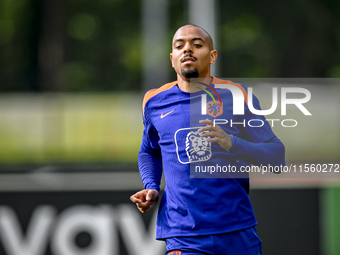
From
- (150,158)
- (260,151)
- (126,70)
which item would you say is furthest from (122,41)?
(260,151)

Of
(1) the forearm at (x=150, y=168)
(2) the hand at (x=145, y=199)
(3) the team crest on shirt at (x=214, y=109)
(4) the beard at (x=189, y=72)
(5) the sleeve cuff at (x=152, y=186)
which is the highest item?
(4) the beard at (x=189, y=72)

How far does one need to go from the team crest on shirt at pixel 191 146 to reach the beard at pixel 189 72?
0.74ft

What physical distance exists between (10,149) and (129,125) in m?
1.40

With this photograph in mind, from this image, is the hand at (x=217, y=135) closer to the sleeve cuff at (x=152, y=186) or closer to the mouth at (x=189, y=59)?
the mouth at (x=189, y=59)

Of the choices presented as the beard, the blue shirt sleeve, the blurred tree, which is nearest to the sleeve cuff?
the blue shirt sleeve

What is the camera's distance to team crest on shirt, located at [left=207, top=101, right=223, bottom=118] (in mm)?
1872

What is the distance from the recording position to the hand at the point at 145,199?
70.9 inches

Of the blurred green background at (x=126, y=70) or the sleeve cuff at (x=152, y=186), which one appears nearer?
the sleeve cuff at (x=152, y=186)

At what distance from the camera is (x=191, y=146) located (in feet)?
6.08

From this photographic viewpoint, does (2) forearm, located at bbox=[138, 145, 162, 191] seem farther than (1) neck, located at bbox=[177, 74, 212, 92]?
Yes

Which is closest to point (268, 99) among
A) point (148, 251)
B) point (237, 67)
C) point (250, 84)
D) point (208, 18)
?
point (250, 84)

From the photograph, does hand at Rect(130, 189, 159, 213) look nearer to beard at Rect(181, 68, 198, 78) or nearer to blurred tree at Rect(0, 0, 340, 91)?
beard at Rect(181, 68, 198, 78)

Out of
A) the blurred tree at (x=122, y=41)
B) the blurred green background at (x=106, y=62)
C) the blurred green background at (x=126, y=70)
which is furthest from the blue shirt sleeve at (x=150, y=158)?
the blurred tree at (x=122, y=41)

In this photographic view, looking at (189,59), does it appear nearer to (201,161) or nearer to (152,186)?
(201,161)
